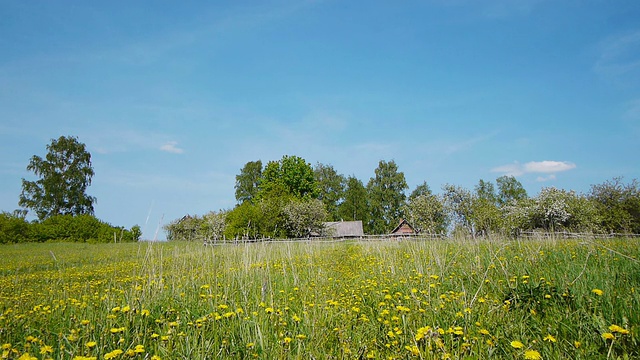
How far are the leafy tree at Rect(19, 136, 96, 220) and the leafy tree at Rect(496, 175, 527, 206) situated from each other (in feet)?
252

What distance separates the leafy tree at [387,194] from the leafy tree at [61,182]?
43.7 m

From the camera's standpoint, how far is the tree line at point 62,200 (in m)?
37.1

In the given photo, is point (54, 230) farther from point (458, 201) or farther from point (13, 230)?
point (458, 201)

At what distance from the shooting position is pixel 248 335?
320 cm

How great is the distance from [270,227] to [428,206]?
90.7 ft

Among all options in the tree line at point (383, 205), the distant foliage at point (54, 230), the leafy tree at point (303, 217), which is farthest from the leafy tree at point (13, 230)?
the leafy tree at point (303, 217)

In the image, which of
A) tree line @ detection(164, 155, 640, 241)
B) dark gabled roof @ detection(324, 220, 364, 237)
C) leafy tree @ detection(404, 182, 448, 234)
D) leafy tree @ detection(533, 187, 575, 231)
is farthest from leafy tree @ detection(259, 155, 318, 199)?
leafy tree @ detection(533, 187, 575, 231)

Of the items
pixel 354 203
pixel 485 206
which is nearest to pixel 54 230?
pixel 354 203

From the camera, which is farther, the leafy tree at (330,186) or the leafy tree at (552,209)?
the leafy tree at (330,186)

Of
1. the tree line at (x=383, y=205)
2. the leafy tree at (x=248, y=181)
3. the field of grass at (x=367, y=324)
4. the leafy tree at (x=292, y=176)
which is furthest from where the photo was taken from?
the leafy tree at (x=248, y=181)

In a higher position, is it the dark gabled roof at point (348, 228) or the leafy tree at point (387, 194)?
the leafy tree at point (387, 194)

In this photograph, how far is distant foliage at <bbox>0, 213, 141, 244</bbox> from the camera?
35438 millimetres

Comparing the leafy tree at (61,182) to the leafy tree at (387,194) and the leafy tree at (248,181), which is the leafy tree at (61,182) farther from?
the leafy tree at (387,194)

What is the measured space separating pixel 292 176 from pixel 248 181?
43.0 feet
